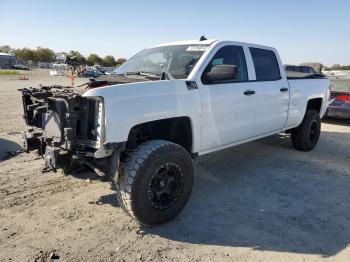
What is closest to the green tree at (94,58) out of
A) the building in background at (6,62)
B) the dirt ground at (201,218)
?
the building in background at (6,62)

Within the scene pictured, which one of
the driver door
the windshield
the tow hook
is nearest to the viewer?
the tow hook

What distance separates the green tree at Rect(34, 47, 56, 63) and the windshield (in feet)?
428

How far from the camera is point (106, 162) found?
11.9ft

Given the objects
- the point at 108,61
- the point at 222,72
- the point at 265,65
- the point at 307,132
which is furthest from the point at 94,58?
the point at 222,72

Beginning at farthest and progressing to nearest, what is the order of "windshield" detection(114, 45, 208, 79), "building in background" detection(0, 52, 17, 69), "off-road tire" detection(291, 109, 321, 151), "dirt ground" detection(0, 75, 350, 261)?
"building in background" detection(0, 52, 17, 69) → "off-road tire" detection(291, 109, 321, 151) → "windshield" detection(114, 45, 208, 79) → "dirt ground" detection(0, 75, 350, 261)

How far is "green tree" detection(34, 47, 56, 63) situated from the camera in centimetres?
12638

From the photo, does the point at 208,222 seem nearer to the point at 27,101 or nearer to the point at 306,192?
the point at 306,192

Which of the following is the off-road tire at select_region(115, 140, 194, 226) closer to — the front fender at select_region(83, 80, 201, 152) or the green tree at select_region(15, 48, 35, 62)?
the front fender at select_region(83, 80, 201, 152)

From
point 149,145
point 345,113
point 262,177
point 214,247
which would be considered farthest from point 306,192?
point 345,113

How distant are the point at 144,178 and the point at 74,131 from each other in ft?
2.75

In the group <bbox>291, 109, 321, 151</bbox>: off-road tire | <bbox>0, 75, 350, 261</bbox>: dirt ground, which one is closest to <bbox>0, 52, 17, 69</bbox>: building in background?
<bbox>291, 109, 321, 151</bbox>: off-road tire

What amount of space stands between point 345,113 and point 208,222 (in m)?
8.32

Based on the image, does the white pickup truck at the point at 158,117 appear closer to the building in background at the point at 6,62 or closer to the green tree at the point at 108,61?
the building in background at the point at 6,62

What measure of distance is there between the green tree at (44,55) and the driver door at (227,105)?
430 ft
